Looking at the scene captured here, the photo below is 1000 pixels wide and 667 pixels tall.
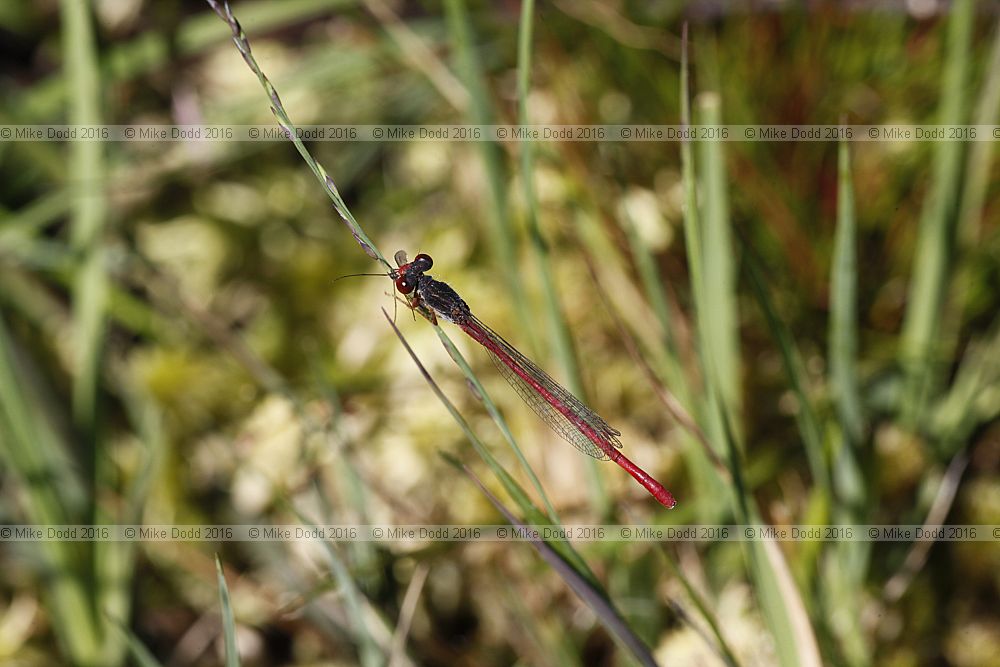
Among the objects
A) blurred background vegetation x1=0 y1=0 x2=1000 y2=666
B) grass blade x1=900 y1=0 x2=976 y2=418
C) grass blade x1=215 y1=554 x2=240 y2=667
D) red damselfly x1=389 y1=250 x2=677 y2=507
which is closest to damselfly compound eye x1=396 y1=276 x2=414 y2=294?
red damselfly x1=389 y1=250 x2=677 y2=507

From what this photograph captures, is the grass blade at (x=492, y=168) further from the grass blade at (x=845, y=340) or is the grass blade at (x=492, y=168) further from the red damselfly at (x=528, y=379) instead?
the grass blade at (x=845, y=340)

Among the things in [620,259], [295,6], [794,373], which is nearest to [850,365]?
[794,373]

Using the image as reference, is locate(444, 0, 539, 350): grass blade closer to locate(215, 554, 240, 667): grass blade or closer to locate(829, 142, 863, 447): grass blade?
locate(829, 142, 863, 447): grass blade

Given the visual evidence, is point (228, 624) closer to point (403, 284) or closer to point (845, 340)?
point (403, 284)

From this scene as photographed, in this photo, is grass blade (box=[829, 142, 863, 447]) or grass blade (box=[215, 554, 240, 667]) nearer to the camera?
grass blade (box=[215, 554, 240, 667])

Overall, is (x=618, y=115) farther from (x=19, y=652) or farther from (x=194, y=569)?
(x=19, y=652)

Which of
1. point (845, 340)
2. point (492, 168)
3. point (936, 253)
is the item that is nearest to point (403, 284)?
point (492, 168)
